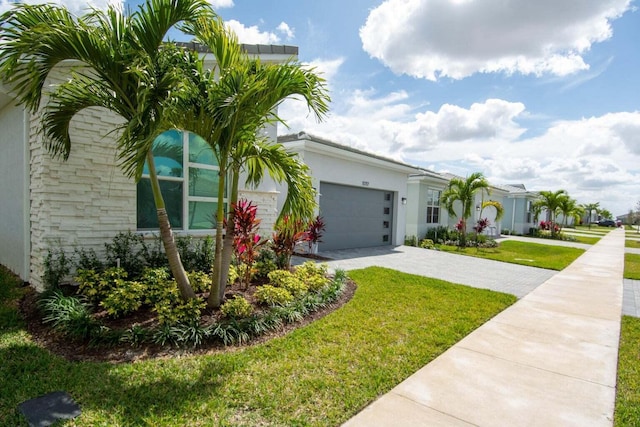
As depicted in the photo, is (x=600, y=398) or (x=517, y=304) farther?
(x=517, y=304)

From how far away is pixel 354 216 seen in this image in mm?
13539

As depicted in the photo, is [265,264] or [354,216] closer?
[265,264]

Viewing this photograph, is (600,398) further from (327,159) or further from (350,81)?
(350,81)

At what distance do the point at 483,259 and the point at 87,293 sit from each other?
13.0 meters

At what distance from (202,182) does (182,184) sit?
494mm

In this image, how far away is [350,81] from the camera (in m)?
11.3

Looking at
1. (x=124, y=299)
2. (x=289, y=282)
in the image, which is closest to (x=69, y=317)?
(x=124, y=299)

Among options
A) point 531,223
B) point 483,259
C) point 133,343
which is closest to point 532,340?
point 133,343

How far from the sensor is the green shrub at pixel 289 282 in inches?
240

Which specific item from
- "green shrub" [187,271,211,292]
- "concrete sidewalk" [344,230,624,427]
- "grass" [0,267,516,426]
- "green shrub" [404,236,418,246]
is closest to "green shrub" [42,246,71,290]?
"grass" [0,267,516,426]

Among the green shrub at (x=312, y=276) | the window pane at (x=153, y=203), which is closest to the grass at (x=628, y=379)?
the green shrub at (x=312, y=276)

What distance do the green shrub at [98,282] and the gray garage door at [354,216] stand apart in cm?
721

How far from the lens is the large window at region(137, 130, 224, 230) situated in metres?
6.73

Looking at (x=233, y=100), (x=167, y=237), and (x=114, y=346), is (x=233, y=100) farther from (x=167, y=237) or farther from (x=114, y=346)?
(x=114, y=346)
